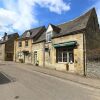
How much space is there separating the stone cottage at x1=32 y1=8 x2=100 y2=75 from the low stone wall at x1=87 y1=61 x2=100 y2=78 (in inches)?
15.0

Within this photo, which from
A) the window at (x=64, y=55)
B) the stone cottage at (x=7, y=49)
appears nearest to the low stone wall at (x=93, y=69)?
the window at (x=64, y=55)

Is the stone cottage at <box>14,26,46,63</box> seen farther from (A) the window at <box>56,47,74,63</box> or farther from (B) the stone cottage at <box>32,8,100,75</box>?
(A) the window at <box>56,47,74,63</box>

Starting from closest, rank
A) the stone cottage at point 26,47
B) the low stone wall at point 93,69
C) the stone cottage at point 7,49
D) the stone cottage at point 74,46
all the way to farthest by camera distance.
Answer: the low stone wall at point 93,69 < the stone cottage at point 74,46 < the stone cottage at point 26,47 < the stone cottage at point 7,49

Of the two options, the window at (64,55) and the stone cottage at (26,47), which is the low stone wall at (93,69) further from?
the stone cottage at (26,47)

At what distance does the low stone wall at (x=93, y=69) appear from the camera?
17438 mm

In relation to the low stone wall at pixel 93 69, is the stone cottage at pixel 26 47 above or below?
above

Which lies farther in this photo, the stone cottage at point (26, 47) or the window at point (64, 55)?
the stone cottage at point (26, 47)

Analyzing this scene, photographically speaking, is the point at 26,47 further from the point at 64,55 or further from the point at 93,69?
the point at 93,69

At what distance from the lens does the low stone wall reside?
17.4m

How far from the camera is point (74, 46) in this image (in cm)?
2148

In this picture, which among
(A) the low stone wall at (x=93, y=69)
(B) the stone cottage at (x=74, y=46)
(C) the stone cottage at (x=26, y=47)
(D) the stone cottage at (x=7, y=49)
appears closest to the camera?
(A) the low stone wall at (x=93, y=69)

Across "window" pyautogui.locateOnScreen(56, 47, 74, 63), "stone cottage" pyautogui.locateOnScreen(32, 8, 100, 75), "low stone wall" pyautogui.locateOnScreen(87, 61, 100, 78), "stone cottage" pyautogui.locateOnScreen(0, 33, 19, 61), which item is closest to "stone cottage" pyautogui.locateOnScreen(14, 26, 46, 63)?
"stone cottage" pyautogui.locateOnScreen(32, 8, 100, 75)

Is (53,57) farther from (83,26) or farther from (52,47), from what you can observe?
(83,26)

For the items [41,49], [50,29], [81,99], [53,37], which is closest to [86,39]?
[53,37]
